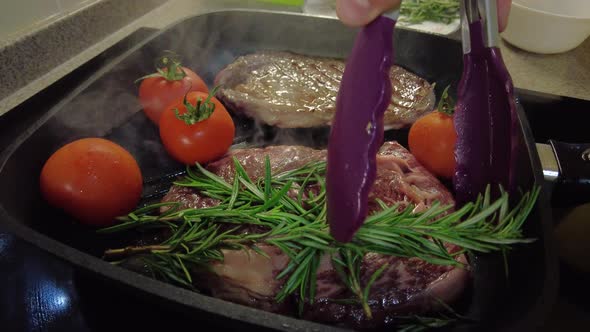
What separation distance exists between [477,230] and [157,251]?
55 centimetres

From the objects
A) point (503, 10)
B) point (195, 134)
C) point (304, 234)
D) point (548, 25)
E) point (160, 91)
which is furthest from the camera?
point (548, 25)

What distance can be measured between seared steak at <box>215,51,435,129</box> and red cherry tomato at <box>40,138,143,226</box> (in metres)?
0.43

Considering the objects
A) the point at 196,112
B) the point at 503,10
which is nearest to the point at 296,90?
the point at 196,112

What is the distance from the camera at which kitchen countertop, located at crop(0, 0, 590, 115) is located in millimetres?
1354

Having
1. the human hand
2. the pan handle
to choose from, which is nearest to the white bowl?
the pan handle

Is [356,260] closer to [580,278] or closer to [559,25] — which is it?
[580,278]

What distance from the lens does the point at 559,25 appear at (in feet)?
5.13

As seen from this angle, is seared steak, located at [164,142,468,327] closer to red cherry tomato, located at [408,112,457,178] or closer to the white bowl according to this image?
red cherry tomato, located at [408,112,457,178]

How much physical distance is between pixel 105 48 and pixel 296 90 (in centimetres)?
73

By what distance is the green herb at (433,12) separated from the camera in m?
1.76

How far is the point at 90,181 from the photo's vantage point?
949mm

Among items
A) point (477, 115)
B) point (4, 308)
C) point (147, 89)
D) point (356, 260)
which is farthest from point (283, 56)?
point (4, 308)

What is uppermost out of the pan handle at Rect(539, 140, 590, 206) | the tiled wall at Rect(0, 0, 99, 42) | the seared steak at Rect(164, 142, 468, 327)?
the tiled wall at Rect(0, 0, 99, 42)

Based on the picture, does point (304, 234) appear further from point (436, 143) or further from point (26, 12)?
point (26, 12)
